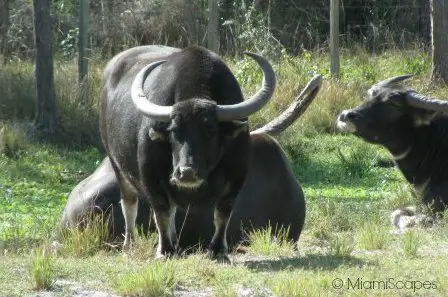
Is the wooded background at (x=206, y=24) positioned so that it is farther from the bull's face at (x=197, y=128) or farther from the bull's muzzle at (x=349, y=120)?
the bull's face at (x=197, y=128)

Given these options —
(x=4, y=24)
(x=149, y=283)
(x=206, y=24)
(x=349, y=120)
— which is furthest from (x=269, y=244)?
(x=4, y=24)

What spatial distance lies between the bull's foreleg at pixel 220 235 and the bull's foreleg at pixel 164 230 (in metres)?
0.36

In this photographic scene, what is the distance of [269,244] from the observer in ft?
30.9

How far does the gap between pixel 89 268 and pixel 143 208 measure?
2182 millimetres

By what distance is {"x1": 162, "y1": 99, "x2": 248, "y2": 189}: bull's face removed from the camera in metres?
8.45

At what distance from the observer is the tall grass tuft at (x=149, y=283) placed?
7402 mm

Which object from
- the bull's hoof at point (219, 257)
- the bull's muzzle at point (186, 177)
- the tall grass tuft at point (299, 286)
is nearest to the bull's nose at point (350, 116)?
the bull's hoof at point (219, 257)

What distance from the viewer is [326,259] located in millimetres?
8844

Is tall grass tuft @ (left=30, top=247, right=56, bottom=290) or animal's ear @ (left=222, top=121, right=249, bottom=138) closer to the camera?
tall grass tuft @ (left=30, top=247, right=56, bottom=290)

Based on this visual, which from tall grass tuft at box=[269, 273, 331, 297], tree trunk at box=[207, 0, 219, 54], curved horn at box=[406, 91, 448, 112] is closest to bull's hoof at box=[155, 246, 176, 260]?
tall grass tuft at box=[269, 273, 331, 297]

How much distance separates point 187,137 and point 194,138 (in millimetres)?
61

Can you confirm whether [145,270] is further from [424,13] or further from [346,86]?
[424,13]

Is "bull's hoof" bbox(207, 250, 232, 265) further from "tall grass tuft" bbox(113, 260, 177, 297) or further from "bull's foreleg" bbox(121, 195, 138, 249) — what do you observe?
"bull's foreleg" bbox(121, 195, 138, 249)

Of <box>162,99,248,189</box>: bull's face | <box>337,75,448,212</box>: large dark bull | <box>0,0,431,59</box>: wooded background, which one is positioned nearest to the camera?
<box>162,99,248,189</box>: bull's face
